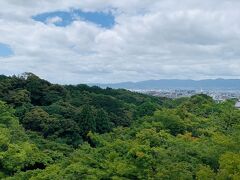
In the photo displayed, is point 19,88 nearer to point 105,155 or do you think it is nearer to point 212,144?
point 105,155

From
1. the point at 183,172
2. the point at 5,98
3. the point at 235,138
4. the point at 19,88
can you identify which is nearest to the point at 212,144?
the point at 235,138

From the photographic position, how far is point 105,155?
71.4 feet

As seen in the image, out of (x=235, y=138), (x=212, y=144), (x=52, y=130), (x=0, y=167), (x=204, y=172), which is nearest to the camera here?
(x=204, y=172)

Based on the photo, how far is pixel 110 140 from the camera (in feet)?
86.3

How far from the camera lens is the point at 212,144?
19.4 m

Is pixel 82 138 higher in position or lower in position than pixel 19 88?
lower

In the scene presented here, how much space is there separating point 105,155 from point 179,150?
14.2 feet

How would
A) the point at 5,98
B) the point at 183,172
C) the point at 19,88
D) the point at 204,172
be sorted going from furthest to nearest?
the point at 19,88
the point at 5,98
the point at 183,172
the point at 204,172

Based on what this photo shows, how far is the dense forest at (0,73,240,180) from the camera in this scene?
58.9ft

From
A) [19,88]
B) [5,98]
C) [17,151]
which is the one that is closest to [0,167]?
[17,151]

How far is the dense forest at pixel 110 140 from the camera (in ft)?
58.9

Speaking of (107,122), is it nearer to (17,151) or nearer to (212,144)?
(17,151)

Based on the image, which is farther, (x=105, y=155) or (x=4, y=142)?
(x=4, y=142)

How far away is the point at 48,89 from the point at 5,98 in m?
6.48
